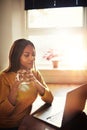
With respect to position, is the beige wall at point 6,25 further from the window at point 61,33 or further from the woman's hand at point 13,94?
the woman's hand at point 13,94

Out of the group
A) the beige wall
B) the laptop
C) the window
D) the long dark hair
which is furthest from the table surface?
the window

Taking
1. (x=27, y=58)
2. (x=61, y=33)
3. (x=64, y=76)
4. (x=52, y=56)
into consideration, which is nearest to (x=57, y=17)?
(x=61, y=33)

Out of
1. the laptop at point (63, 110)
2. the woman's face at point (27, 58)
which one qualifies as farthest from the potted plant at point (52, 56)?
the woman's face at point (27, 58)

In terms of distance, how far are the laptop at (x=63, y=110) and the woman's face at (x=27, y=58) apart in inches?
9.1

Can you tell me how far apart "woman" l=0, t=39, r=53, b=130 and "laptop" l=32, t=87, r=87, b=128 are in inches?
6.1

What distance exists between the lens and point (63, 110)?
1176 millimetres

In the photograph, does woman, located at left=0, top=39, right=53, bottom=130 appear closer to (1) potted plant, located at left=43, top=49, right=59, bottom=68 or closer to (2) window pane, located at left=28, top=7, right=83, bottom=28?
(1) potted plant, located at left=43, top=49, right=59, bottom=68

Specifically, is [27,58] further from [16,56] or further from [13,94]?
[13,94]

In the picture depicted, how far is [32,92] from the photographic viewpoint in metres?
0.99

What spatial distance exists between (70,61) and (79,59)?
0.13 m

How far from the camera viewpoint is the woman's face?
0.98m

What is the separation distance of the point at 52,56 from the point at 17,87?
1928 mm

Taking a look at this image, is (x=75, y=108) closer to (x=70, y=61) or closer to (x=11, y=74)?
(x=11, y=74)

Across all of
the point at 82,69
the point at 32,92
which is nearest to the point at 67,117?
the point at 32,92
